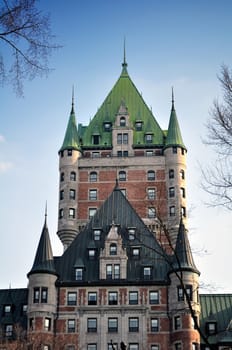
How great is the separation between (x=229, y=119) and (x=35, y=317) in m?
46.8

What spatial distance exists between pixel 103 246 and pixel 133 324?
340 inches

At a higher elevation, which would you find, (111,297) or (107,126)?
(107,126)

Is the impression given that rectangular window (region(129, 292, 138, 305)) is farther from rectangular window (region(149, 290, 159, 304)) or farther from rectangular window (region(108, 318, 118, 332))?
rectangular window (region(108, 318, 118, 332))

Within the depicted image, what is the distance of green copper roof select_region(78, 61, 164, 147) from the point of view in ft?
307

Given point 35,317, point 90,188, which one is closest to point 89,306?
point 35,317

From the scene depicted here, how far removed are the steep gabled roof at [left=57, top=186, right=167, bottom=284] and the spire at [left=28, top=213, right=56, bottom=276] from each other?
118 centimetres

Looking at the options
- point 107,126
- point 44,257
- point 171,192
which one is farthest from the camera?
point 107,126

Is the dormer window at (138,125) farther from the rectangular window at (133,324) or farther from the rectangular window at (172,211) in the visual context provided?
the rectangular window at (133,324)

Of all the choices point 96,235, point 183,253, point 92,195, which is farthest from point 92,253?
point 92,195

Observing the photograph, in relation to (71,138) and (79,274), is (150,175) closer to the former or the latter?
(71,138)

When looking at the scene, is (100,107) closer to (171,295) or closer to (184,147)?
(184,147)

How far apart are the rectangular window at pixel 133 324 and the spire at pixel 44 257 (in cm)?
874

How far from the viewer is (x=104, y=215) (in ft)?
240

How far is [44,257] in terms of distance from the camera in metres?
Result: 67.5
